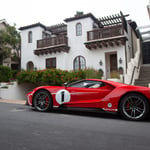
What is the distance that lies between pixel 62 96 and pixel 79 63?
10566mm

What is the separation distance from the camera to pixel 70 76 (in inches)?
442

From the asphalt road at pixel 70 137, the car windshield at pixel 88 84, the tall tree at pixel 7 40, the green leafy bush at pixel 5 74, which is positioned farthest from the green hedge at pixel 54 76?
the tall tree at pixel 7 40

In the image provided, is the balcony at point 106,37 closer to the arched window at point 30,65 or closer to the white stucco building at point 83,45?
the white stucco building at point 83,45

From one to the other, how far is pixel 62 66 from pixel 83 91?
1115 cm

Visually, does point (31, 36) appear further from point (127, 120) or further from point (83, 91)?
point (127, 120)

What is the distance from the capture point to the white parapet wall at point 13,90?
11.8m

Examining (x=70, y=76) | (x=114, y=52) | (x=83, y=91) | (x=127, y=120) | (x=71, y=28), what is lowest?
(x=127, y=120)

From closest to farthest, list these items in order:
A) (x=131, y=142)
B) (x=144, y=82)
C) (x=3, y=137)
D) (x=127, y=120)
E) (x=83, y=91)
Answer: (x=131, y=142)
(x=3, y=137)
(x=127, y=120)
(x=83, y=91)
(x=144, y=82)

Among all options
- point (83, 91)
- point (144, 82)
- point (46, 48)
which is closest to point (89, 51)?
point (46, 48)

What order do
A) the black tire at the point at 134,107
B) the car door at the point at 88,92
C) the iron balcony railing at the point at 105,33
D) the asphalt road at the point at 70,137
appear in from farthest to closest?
1. the iron balcony railing at the point at 105,33
2. the car door at the point at 88,92
3. the black tire at the point at 134,107
4. the asphalt road at the point at 70,137

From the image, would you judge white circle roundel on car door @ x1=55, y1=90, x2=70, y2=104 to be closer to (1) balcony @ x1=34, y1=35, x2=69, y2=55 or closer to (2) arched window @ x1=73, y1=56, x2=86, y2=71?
(2) arched window @ x1=73, y1=56, x2=86, y2=71

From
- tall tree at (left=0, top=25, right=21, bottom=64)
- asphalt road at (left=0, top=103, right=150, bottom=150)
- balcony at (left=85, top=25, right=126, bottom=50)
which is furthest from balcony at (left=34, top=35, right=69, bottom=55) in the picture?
asphalt road at (left=0, top=103, right=150, bottom=150)

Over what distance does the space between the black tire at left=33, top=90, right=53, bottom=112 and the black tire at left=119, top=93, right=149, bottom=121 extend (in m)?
2.25

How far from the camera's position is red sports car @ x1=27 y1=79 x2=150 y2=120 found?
4301mm
